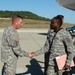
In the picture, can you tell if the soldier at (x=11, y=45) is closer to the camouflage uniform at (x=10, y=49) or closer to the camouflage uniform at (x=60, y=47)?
the camouflage uniform at (x=10, y=49)

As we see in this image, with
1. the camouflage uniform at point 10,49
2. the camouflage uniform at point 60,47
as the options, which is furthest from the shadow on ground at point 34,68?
the camouflage uniform at point 60,47

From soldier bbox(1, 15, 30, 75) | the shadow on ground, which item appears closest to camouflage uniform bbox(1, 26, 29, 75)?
soldier bbox(1, 15, 30, 75)

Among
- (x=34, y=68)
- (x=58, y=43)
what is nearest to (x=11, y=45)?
(x=58, y=43)

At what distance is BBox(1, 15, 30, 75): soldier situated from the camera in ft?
16.7

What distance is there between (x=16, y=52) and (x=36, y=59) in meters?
5.13

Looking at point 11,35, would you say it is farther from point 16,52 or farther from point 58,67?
point 58,67

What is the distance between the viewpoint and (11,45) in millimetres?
5121

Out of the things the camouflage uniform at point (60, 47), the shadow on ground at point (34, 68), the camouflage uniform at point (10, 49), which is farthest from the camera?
the shadow on ground at point (34, 68)

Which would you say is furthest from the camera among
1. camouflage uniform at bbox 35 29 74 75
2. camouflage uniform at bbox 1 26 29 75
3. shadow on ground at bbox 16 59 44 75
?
shadow on ground at bbox 16 59 44 75

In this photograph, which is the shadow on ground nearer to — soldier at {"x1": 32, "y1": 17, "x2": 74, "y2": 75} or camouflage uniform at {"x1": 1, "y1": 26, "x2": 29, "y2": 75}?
camouflage uniform at {"x1": 1, "y1": 26, "x2": 29, "y2": 75}

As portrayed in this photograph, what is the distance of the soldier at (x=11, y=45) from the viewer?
508 centimetres

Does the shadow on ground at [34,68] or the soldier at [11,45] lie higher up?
the soldier at [11,45]

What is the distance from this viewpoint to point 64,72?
5.11 meters

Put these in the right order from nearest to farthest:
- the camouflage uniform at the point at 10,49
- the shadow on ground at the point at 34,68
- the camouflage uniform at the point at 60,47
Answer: the camouflage uniform at the point at 60,47 < the camouflage uniform at the point at 10,49 < the shadow on ground at the point at 34,68
